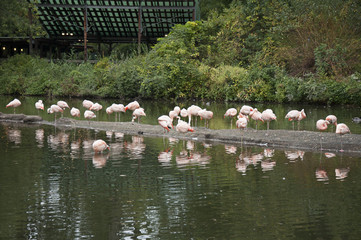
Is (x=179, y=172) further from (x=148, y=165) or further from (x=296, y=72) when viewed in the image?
(x=296, y=72)

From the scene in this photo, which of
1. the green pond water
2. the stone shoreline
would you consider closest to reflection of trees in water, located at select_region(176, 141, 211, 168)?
the green pond water

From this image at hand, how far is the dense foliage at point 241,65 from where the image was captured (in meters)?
26.9

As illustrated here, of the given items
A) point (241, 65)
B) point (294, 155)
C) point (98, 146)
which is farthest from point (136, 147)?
point (241, 65)

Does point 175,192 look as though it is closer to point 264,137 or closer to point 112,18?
point 264,137

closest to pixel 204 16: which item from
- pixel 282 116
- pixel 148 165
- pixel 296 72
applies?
pixel 296 72

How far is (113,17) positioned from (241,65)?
458 inches

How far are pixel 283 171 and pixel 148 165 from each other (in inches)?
105

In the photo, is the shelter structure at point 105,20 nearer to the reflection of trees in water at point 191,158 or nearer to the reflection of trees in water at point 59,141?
the reflection of trees in water at point 59,141

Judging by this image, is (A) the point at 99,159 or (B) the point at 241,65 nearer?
(A) the point at 99,159

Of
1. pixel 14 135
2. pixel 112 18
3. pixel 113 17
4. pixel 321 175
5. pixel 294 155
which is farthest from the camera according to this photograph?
pixel 112 18

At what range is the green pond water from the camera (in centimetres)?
661

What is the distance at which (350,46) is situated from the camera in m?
27.2

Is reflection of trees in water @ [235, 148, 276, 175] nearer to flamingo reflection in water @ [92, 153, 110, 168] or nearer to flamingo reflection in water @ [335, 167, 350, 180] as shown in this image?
flamingo reflection in water @ [335, 167, 350, 180]

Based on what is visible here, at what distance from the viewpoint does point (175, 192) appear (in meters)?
8.40
